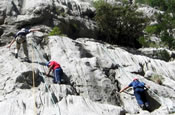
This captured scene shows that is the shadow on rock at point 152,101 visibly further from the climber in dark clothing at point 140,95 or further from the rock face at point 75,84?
the climber in dark clothing at point 140,95

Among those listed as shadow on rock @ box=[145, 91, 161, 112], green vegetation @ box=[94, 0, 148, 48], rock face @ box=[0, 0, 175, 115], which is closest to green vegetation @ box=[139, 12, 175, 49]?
green vegetation @ box=[94, 0, 148, 48]

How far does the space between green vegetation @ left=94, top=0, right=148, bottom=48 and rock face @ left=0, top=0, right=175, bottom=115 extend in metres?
3.15

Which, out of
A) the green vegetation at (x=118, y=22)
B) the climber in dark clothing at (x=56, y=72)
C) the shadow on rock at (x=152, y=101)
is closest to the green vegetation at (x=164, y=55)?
the green vegetation at (x=118, y=22)

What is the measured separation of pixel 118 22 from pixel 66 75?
12061 mm

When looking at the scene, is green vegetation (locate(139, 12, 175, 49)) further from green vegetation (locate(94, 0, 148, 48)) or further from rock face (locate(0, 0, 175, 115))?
rock face (locate(0, 0, 175, 115))

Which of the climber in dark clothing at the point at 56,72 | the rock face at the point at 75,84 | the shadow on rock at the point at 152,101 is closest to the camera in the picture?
the rock face at the point at 75,84

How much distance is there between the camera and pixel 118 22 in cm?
2416

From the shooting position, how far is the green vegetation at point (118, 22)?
23.5 m

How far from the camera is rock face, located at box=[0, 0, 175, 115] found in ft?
35.3

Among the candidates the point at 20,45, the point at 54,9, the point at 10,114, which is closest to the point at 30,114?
the point at 10,114

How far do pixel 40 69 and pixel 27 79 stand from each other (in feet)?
5.21

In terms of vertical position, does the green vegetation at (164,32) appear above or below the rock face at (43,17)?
below

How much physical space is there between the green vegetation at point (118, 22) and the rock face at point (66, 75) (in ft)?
10.3

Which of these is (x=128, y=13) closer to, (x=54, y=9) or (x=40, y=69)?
(x=54, y=9)
